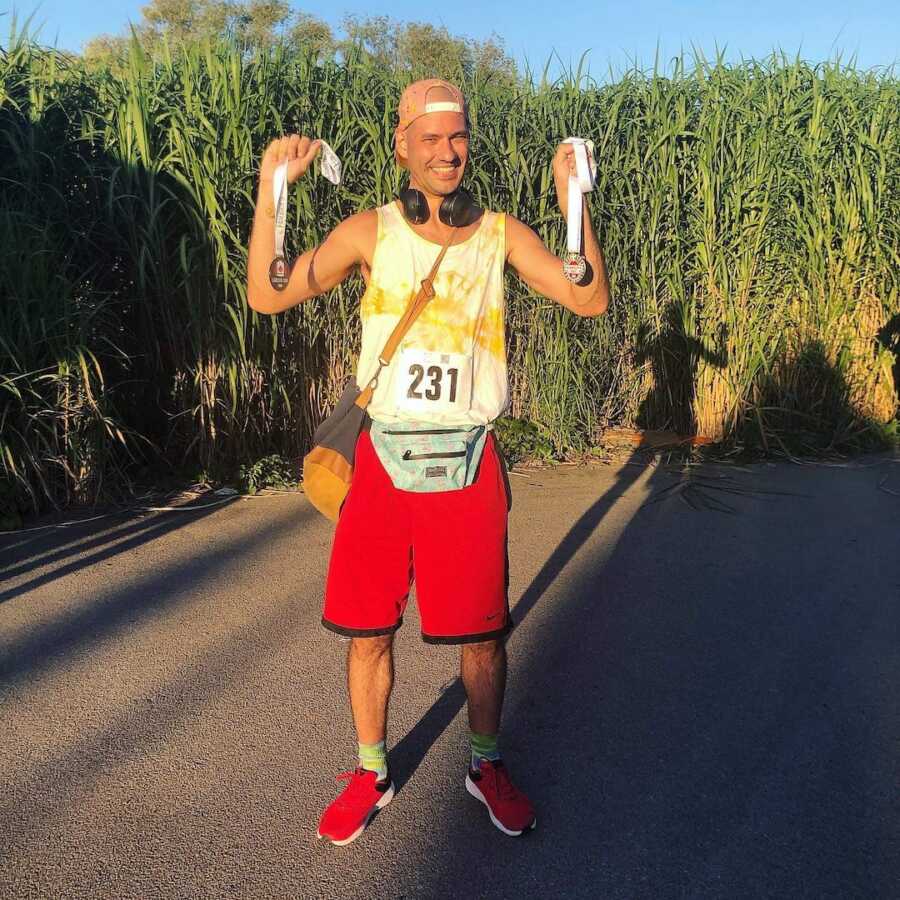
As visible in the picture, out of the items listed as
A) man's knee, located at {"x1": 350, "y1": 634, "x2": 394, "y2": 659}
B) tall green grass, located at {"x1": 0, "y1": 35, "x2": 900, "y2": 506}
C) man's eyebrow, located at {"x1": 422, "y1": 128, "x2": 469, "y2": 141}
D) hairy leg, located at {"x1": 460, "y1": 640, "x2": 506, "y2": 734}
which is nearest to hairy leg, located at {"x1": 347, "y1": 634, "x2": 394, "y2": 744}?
man's knee, located at {"x1": 350, "y1": 634, "x2": 394, "y2": 659}

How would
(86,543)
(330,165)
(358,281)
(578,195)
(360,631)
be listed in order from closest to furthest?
(578,195)
(330,165)
(360,631)
(86,543)
(358,281)

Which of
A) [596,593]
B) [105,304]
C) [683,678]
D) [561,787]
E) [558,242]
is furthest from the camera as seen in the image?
[558,242]

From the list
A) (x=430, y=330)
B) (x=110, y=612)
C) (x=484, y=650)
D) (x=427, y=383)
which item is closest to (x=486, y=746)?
(x=484, y=650)

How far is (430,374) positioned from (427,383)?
0.02 m

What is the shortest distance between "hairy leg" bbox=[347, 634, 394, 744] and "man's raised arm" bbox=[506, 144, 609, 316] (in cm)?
104

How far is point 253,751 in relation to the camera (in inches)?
120

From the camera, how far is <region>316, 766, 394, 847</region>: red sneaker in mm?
2572

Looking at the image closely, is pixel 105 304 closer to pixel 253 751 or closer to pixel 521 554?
pixel 521 554

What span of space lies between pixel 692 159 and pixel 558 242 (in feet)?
4.04

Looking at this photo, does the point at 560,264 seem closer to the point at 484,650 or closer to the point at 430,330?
the point at 430,330

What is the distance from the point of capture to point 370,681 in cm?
266

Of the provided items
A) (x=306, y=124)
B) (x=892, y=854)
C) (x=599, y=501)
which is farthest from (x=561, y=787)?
(x=306, y=124)

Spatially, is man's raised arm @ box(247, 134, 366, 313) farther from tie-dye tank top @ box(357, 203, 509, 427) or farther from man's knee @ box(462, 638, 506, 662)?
man's knee @ box(462, 638, 506, 662)

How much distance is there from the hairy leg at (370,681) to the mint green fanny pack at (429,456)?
46cm
